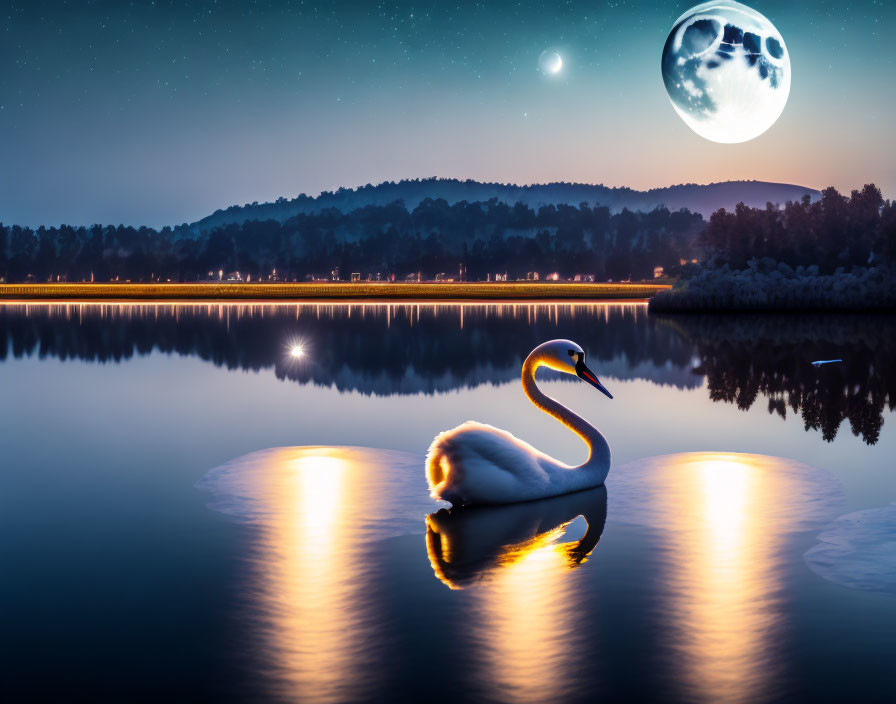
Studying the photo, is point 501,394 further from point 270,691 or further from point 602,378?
point 270,691

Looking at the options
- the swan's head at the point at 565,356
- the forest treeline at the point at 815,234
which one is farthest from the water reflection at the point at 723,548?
the forest treeline at the point at 815,234

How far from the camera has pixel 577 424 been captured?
57.4ft

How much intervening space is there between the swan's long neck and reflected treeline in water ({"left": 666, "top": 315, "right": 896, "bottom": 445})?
29.3 feet

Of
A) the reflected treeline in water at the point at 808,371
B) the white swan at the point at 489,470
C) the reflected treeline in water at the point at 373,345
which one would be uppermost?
the white swan at the point at 489,470

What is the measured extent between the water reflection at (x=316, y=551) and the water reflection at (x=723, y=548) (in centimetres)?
306

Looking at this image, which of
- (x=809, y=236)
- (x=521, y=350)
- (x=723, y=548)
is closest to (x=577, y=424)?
(x=723, y=548)

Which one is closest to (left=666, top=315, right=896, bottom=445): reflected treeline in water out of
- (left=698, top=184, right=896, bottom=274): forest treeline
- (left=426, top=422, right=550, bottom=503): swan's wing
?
(left=426, top=422, right=550, bottom=503): swan's wing

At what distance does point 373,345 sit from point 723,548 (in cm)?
4610

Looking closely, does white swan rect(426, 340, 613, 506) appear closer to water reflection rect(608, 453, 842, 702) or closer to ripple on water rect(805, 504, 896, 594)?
water reflection rect(608, 453, 842, 702)

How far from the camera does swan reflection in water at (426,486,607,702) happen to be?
929 centimetres

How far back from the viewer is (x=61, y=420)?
90.9 feet

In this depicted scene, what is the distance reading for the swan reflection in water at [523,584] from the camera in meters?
9.29

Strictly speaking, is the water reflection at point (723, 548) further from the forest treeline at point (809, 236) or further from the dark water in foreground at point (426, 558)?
the forest treeline at point (809, 236)

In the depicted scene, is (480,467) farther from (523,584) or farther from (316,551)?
(523,584)
